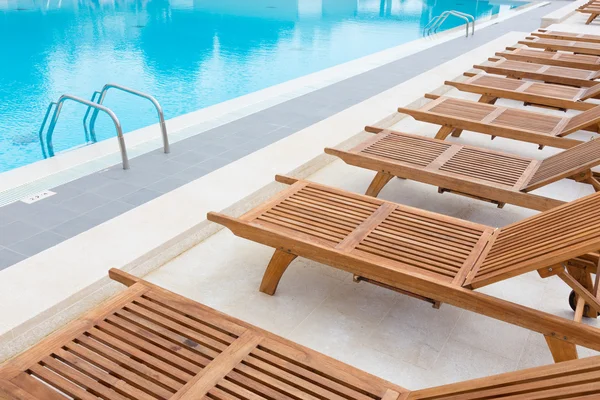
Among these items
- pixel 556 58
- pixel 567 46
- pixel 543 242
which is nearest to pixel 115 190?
pixel 543 242

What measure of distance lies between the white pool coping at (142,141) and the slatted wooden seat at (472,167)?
75.2 inches

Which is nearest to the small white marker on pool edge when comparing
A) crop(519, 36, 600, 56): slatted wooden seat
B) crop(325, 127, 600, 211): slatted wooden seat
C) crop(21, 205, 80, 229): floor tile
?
crop(21, 205, 80, 229): floor tile

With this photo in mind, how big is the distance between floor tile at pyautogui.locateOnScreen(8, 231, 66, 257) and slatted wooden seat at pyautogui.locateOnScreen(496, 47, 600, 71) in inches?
261

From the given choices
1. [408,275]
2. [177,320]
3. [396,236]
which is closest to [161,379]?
[177,320]

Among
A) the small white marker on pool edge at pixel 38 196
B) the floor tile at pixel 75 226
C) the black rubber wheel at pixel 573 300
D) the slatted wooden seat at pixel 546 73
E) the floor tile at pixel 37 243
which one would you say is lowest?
the black rubber wheel at pixel 573 300

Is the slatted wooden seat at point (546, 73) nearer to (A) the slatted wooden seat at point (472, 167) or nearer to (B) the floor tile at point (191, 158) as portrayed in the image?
(A) the slatted wooden seat at point (472, 167)

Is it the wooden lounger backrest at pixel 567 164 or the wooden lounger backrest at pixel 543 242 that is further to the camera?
the wooden lounger backrest at pixel 567 164

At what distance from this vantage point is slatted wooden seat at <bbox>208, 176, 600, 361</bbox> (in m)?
2.36

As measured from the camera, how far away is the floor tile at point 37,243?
322cm

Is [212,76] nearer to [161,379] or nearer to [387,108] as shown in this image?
[387,108]

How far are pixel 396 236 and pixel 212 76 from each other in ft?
25.7

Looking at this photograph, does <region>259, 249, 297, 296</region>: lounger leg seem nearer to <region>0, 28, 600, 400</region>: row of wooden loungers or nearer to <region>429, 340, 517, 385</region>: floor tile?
<region>0, 28, 600, 400</region>: row of wooden loungers

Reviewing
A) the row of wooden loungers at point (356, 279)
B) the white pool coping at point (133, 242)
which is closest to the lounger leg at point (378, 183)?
the row of wooden loungers at point (356, 279)

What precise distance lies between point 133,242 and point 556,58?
6.69m
